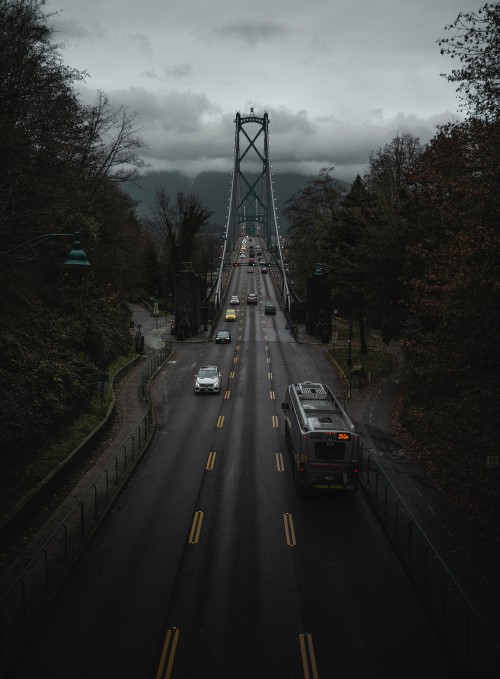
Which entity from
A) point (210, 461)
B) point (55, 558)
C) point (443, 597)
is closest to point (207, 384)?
point (210, 461)

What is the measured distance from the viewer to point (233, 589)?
1296 cm

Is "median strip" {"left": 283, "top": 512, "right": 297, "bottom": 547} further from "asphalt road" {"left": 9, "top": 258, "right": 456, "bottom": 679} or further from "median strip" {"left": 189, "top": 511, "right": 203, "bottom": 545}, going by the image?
"median strip" {"left": 189, "top": 511, "right": 203, "bottom": 545}

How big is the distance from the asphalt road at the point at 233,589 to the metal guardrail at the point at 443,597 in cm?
31

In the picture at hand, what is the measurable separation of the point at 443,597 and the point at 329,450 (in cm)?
652

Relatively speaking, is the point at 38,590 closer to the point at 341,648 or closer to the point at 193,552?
the point at 193,552

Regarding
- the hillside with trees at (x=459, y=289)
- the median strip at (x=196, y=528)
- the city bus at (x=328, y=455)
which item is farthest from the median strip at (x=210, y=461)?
the hillside with trees at (x=459, y=289)

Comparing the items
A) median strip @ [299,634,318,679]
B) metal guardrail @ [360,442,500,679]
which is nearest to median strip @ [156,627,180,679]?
median strip @ [299,634,318,679]

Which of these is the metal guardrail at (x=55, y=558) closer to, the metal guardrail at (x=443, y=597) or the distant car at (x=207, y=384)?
the metal guardrail at (x=443, y=597)

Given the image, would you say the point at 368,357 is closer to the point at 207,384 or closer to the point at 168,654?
the point at 207,384

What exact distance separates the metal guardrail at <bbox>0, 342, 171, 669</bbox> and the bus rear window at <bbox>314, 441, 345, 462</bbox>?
292 inches

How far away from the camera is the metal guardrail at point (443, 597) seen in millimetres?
10344

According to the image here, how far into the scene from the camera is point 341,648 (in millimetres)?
10805

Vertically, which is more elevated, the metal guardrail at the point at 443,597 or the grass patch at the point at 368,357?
the metal guardrail at the point at 443,597

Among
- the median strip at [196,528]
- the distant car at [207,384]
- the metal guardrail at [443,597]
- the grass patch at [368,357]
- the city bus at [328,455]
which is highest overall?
the city bus at [328,455]
